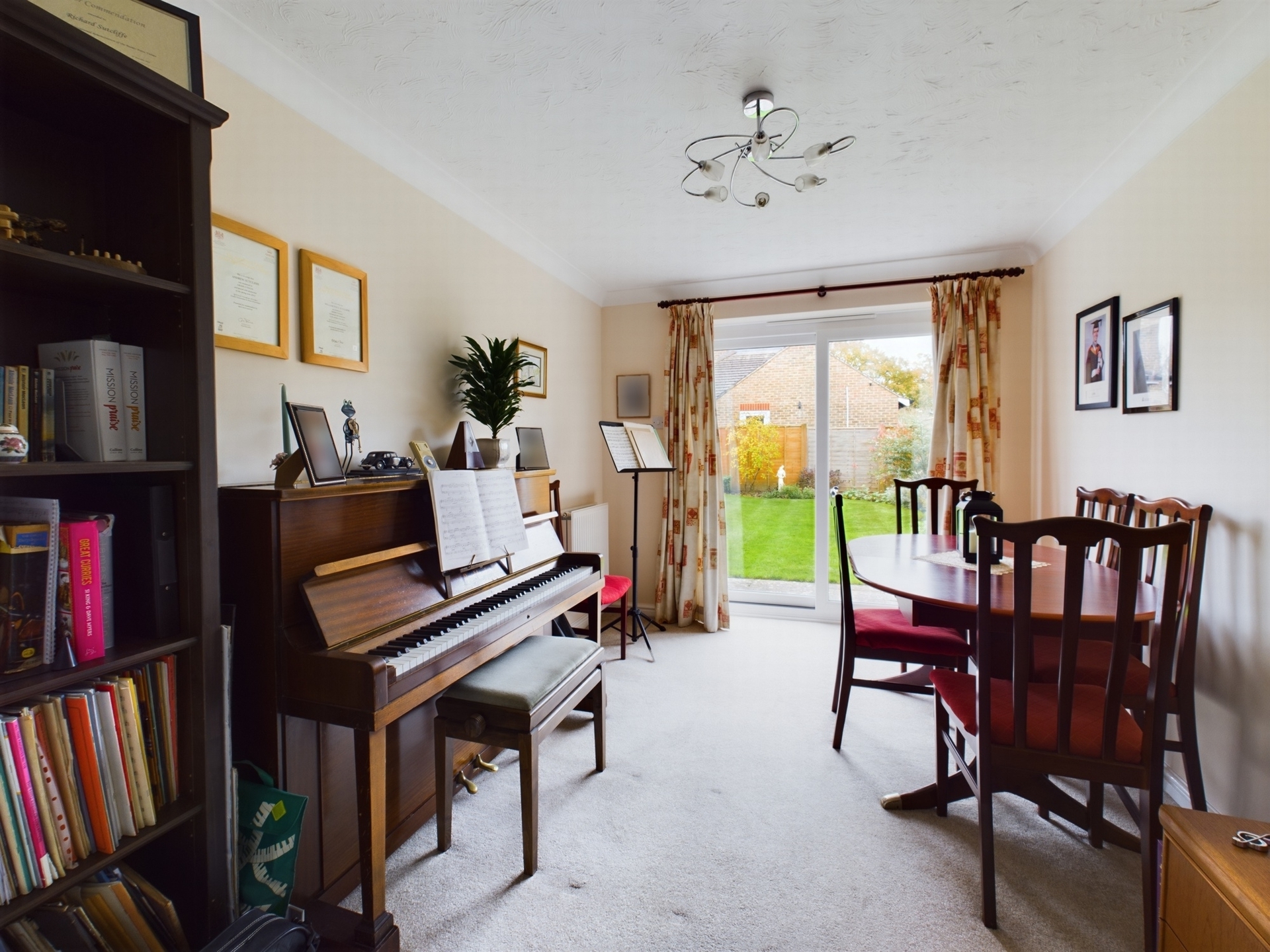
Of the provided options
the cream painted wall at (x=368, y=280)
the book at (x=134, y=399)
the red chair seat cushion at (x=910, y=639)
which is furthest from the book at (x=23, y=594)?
the red chair seat cushion at (x=910, y=639)

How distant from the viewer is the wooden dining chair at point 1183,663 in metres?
1.69

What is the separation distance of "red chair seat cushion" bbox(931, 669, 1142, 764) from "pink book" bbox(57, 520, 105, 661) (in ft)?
6.84

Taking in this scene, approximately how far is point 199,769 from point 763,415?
3.71 metres

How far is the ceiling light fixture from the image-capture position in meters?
1.92

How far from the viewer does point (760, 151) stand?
196 centimetres

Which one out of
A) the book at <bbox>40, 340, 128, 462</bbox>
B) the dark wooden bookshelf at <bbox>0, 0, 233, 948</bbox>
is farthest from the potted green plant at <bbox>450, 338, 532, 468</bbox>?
the book at <bbox>40, 340, 128, 462</bbox>

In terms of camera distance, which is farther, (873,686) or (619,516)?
(619,516)

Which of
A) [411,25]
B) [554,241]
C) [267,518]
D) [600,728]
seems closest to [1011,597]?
[600,728]

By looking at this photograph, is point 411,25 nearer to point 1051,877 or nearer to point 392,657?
point 392,657

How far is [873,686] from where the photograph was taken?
7.76ft

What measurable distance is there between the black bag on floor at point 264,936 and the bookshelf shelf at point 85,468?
968mm

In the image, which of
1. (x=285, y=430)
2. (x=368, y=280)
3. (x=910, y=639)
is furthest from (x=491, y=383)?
(x=910, y=639)

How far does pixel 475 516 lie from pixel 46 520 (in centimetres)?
108

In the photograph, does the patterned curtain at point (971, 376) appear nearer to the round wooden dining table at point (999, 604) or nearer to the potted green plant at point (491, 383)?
the round wooden dining table at point (999, 604)
